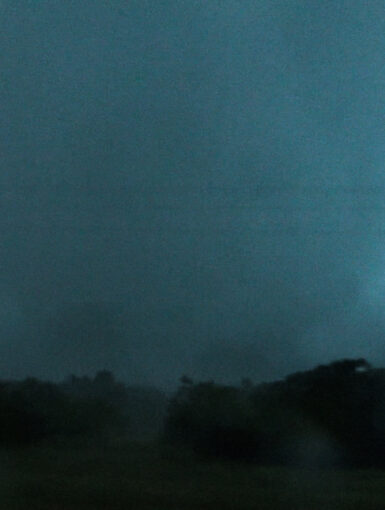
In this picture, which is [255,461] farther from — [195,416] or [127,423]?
[127,423]

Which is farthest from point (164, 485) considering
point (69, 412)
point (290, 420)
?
point (69, 412)

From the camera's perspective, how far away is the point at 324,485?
1393cm

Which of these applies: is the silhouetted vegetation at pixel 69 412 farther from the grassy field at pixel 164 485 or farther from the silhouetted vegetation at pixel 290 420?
the grassy field at pixel 164 485

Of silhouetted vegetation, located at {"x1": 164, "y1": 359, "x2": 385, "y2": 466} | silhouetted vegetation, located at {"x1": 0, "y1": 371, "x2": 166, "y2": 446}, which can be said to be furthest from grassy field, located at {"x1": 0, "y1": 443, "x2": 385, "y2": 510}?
silhouetted vegetation, located at {"x1": 0, "y1": 371, "x2": 166, "y2": 446}

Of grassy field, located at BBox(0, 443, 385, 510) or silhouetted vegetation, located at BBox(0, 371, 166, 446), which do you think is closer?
grassy field, located at BBox(0, 443, 385, 510)

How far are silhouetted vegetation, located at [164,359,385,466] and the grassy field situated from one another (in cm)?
147

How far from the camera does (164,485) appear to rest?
13.2 metres

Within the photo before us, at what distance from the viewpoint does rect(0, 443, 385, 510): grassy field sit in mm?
11898

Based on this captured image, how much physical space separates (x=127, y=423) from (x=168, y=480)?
24.7ft

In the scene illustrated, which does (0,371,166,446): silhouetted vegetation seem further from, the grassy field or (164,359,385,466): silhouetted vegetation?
the grassy field

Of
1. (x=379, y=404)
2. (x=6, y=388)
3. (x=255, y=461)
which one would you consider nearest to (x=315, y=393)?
(x=379, y=404)

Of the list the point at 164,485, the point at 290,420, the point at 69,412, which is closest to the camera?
the point at 164,485

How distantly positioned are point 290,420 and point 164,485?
5.99m

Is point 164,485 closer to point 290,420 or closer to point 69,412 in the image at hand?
point 290,420
